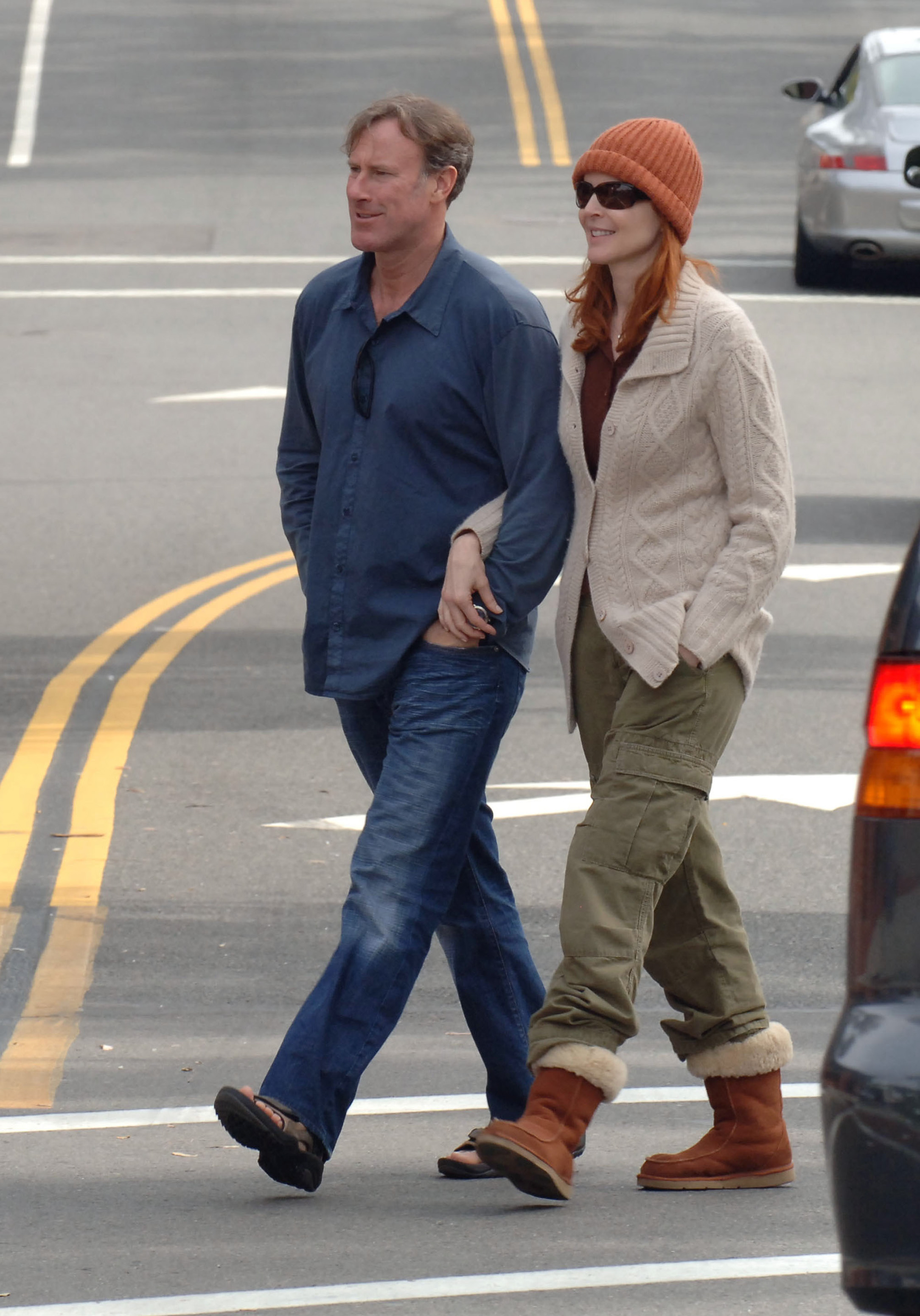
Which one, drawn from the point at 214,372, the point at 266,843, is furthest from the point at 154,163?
the point at 266,843

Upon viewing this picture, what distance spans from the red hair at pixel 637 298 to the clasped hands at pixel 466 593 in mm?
432

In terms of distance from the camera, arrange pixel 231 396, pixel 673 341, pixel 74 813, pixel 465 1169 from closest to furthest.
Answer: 1. pixel 673 341
2. pixel 465 1169
3. pixel 74 813
4. pixel 231 396

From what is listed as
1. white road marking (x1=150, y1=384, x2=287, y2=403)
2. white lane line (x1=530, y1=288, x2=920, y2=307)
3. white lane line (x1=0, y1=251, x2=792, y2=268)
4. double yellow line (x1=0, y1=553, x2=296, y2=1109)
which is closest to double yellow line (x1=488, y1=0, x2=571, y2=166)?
white lane line (x1=0, y1=251, x2=792, y2=268)

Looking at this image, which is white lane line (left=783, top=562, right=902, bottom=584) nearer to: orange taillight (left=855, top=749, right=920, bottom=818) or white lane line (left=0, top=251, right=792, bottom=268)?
orange taillight (left=855, top=749, right=920, bottom=818)

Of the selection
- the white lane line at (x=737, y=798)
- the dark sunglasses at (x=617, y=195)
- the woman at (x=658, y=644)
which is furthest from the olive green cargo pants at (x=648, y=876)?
the white lane line at (x=737, y=798)

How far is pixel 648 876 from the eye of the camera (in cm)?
432

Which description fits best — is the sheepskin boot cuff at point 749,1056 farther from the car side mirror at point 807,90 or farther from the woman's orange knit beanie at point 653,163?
the car side mirror at point 807,90

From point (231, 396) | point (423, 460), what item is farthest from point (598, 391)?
point (231, 396)

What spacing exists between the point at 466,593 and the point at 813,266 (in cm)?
1453

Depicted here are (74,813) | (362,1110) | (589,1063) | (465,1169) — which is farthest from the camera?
(74,813)

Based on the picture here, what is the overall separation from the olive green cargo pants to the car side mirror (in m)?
15.4

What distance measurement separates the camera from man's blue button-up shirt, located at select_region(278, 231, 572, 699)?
4.47 metres

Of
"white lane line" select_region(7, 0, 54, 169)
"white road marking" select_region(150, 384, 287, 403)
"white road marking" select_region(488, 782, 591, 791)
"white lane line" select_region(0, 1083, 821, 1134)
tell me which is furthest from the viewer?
"white lane line" select_region(7, 0, 54, 169)

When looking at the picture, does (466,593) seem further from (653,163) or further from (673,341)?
(653,163)
